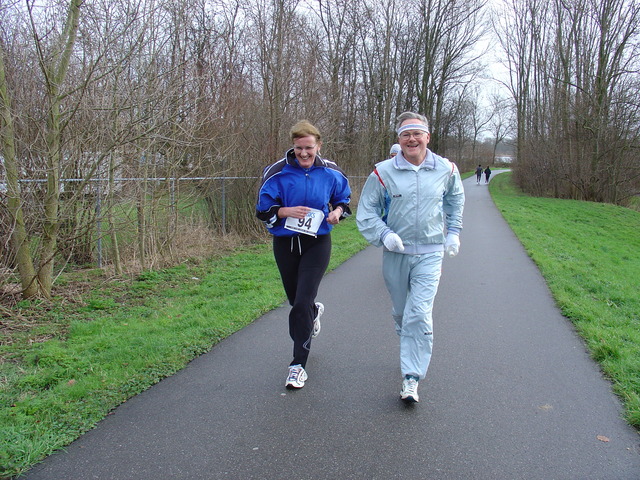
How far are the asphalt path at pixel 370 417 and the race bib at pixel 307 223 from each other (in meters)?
1.17

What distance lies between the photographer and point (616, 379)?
13.1ft

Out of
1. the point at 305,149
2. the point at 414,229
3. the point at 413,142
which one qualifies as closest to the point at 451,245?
the point at 414,229

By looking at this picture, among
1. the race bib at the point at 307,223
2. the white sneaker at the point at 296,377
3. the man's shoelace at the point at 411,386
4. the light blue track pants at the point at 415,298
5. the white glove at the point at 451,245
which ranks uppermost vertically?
the race bib at the point at 307,223

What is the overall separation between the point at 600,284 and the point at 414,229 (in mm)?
5711

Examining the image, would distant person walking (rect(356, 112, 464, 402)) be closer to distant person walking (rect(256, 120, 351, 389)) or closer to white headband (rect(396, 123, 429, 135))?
white headband (rect(396, 123, 429, 135))

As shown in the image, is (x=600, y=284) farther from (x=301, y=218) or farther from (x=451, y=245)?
(x=301, y=218)

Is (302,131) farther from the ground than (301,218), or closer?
farther from the ground

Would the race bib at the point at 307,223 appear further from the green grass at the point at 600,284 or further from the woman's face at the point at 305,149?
the green grass at the point at 600,284

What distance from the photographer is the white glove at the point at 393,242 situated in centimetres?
350

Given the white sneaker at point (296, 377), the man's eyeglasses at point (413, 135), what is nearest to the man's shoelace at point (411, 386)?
the white sneaker at point (296, 377)

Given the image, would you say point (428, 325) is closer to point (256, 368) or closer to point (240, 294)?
point (256, 368)

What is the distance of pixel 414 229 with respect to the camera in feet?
11.9

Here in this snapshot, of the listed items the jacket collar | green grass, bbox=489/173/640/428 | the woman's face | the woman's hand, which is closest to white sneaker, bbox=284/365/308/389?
the woman's hand

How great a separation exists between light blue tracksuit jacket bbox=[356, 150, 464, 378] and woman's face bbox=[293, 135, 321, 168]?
491mm
